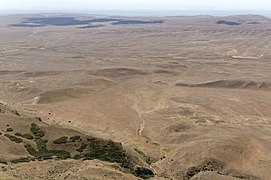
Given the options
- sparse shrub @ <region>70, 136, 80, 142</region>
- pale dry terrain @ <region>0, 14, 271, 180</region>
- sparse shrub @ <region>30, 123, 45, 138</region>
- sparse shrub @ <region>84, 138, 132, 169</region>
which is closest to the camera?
sparse shrub @ <region>84, 138, 132, 169</region>

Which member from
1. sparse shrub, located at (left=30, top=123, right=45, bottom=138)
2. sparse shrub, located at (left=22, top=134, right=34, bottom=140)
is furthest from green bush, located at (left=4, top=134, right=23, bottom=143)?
sparse shrub, located at (left=30, top=123, right=45, bottom=138)

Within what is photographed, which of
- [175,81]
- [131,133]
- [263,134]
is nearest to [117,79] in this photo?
[175,81]

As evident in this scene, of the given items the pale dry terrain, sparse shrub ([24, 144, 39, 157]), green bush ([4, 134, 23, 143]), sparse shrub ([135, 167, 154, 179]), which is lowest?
the pale dry terrain

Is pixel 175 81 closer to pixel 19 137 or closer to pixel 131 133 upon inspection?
pixel 131 133

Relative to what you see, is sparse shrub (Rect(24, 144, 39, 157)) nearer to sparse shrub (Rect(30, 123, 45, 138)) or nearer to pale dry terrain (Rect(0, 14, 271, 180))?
pale dry terrain (Rect(0, 14, 271, 180))

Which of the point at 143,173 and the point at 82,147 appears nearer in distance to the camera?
the point at 143,173

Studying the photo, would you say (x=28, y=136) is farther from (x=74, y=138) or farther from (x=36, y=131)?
(x=74, y=138)

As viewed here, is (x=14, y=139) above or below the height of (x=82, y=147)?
above

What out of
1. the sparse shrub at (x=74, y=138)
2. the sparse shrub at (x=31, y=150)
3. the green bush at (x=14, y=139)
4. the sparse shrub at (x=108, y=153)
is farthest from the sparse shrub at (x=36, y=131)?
the sparse shrub at (x=108, y=153)

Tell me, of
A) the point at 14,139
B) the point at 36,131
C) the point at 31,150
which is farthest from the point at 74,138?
the point at 14,139

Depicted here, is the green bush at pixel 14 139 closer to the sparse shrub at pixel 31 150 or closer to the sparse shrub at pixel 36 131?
the sparse shrub at pixel 31 150
